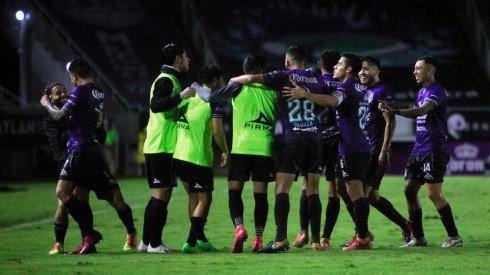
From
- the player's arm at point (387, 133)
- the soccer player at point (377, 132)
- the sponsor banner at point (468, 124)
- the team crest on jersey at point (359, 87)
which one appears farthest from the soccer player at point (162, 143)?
the sponsor banner at point (468, 124)

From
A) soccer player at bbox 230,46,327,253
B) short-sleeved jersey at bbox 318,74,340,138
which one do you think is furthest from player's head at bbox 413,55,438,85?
soccer player at bbox 230,46,327,253

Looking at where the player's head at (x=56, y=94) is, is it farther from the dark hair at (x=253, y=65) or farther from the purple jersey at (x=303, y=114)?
the purple jersey at (x=303, y=114)

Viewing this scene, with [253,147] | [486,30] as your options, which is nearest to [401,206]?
[253,147]

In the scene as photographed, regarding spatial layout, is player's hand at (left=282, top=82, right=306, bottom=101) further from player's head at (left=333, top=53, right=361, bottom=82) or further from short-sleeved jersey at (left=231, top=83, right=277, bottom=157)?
player's head at (left=333, top=53, right=361, bottom=82)

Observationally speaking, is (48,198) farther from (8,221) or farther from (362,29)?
(362,29)

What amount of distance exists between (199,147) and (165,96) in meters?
0.77

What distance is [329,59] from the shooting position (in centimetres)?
1285

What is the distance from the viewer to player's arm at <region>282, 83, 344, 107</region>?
38.9ft

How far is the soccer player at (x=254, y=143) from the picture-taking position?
12.2 metres

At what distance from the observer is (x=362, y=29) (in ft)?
128

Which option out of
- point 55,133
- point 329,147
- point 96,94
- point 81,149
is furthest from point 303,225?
point 55,133

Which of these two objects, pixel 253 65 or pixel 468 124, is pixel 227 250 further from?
pixel 468 124

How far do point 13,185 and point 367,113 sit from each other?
18645mm

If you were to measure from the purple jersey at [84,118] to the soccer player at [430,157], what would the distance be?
12.7 feet
